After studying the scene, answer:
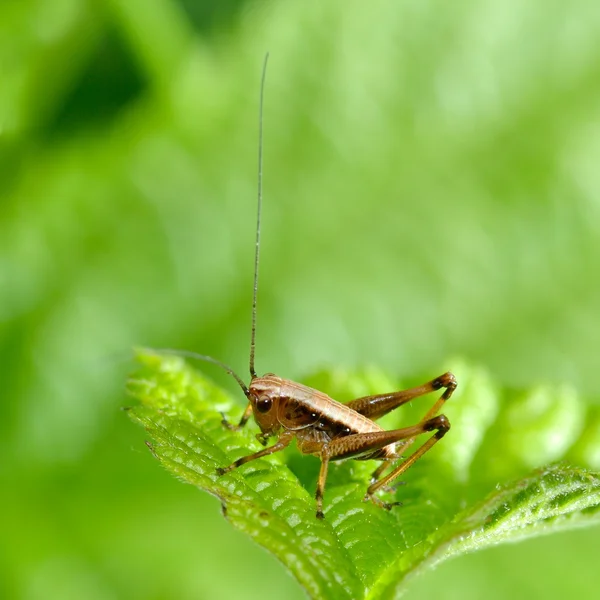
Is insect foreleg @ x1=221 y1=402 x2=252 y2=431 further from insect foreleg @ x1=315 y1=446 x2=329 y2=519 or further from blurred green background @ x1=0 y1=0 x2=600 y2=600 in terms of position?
blurred green background @ x1=0 y1=0 x2=600 y2=600

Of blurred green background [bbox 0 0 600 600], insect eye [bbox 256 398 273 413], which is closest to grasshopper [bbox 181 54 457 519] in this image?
insect eye [bbox 256 398 273 413]

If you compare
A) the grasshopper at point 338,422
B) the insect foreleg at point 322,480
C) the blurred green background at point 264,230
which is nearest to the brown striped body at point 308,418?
the grasshopper at point 338,422

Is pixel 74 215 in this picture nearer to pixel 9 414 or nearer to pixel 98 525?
pixel 9 414

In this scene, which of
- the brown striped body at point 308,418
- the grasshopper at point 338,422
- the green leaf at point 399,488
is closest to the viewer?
the green leaf at point 399,488

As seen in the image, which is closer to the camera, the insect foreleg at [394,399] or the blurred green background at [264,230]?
the insect foreleg at [394,399]

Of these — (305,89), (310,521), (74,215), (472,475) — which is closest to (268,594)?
(472,475)

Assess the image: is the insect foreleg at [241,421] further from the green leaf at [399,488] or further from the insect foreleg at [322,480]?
the insect foreleg at [322,480]

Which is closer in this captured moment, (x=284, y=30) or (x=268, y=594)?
(x=268, y=594)
